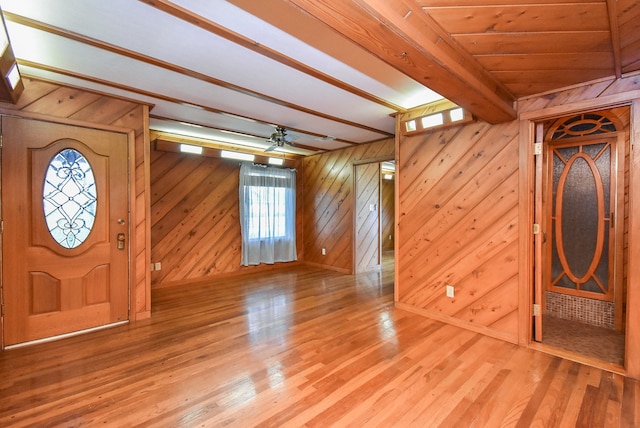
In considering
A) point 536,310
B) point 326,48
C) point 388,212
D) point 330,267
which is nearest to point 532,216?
point 536,310

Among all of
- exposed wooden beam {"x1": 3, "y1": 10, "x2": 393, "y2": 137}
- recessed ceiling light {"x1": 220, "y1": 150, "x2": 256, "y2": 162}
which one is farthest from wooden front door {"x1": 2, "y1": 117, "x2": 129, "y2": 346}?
recessed ceiling light {"x1": 220, "y1": 150, "x2": 256, "y2": 162}

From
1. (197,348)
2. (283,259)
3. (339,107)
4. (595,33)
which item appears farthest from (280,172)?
(595,33)

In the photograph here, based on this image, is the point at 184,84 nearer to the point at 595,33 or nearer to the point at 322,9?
the point at 322,9

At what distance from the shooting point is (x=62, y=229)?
2828 millimetres

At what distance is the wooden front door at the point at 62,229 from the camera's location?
263 centimetres

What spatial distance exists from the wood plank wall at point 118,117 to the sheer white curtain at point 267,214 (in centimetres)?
220

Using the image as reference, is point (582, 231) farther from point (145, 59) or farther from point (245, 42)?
point (145, 59)

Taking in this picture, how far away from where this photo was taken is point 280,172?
5945 millimetres

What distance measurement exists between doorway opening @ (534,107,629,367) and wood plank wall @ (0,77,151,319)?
409 centimetres

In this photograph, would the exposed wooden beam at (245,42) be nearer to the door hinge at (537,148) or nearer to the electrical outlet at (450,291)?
the door hinge at (537,148)

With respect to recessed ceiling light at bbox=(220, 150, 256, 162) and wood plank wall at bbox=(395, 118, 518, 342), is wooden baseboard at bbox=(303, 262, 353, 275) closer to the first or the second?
wood plank wall at bbox=(395, 118, 518, 342)

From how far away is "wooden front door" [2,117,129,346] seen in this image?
2635mm

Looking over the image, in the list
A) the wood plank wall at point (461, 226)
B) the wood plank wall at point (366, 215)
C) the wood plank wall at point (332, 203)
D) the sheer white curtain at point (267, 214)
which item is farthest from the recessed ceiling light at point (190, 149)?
the wood plank wall at point (461, 226)

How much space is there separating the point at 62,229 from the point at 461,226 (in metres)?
4.08
